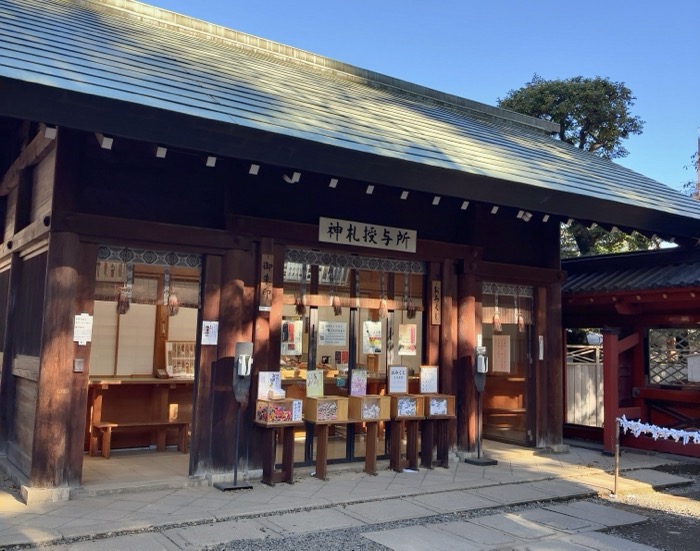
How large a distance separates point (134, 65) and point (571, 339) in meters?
13.9

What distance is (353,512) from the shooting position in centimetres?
555

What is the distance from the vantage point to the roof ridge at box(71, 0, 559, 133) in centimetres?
921

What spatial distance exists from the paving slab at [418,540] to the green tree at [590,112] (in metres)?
16.4

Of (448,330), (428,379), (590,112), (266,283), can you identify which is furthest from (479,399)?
(590,112)

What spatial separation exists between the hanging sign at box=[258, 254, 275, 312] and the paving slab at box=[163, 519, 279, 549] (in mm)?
2313

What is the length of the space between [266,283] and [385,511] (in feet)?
8.73

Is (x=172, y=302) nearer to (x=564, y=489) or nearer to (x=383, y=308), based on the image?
(x=383, y=308)

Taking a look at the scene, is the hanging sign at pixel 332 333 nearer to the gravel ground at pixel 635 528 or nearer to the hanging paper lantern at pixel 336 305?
the hanging paper lantern at pixel 336 305

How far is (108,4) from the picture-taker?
898cm

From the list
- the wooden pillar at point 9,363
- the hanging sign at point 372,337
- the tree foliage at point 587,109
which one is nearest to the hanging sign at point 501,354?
the hanging sign at point 372,337

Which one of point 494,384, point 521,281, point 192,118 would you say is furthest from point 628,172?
point 192,118

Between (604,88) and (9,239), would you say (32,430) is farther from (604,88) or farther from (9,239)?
(604,88)

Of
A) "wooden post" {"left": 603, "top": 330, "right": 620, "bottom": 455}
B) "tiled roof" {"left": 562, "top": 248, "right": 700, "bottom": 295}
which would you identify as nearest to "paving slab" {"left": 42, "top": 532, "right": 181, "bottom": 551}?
"wooden post" {"left": 603, "top": 330, "right": 620, "bottom": 455}

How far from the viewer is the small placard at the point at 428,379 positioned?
760 cm
